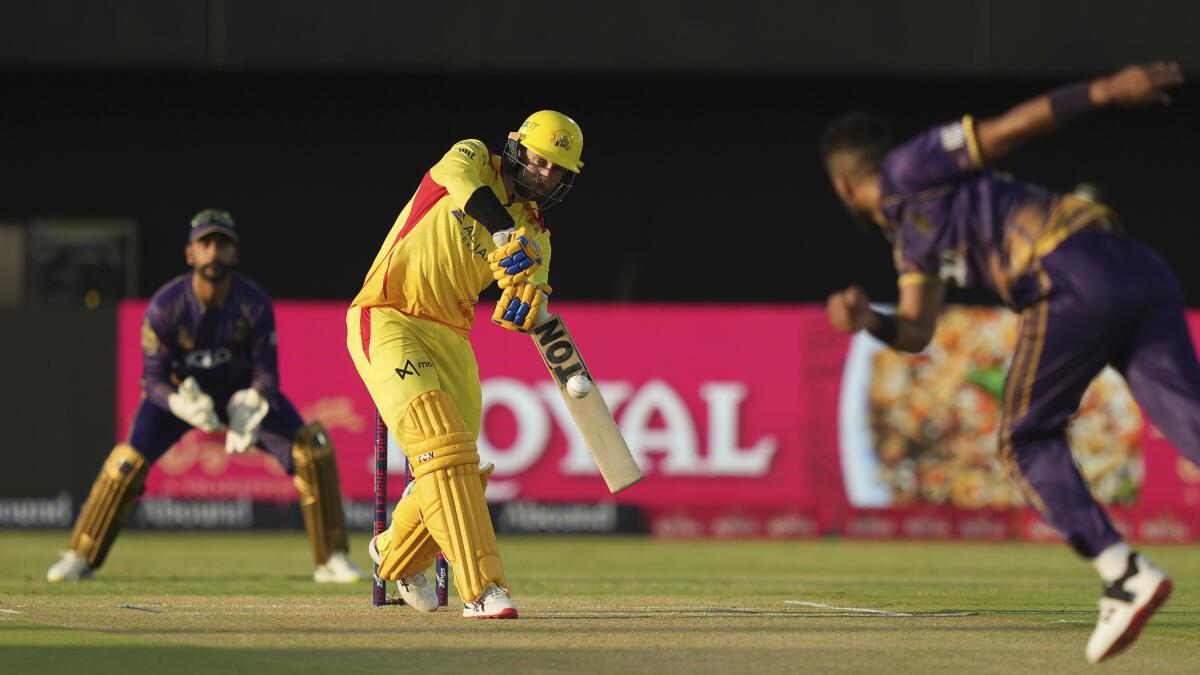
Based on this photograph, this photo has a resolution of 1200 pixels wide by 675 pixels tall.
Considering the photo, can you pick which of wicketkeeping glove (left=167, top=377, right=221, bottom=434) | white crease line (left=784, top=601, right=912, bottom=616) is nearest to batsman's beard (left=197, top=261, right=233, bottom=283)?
wicketkeeping glove (left=167, top=377, right=221, bottom=434)

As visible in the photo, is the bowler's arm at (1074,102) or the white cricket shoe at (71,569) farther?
the white cricket shoe at (71,569)

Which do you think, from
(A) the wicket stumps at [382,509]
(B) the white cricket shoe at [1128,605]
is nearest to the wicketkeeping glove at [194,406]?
(A) the wicket stumps at [382,509]

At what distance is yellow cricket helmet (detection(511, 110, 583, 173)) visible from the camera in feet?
26.8

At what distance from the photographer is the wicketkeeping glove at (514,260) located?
779 cm

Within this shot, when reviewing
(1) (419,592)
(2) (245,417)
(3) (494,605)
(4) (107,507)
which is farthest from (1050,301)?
(4) (107,507)

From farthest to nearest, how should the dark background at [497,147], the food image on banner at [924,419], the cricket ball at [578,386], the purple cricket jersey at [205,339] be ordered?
the dark background at [497,147]
the food image on banner at [924,419]
the purple cricket jersey at [205,339]
the cricket ball at [578,386]

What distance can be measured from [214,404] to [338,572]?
1.25 meters

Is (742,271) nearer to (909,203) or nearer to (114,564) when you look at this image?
(114,564)

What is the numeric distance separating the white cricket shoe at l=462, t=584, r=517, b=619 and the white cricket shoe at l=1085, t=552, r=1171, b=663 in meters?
2.46

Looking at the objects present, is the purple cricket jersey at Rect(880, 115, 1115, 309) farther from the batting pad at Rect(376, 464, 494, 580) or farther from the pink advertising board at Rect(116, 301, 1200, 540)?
the pink advertising board at Rect(116, 301, 1200, 540)

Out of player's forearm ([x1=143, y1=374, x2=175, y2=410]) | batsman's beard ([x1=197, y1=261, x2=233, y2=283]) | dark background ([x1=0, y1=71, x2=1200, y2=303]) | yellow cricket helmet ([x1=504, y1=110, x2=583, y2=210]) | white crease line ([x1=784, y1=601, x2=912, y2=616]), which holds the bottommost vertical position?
white crease line ([x1=784, y1=601, x2=912, y2=616])

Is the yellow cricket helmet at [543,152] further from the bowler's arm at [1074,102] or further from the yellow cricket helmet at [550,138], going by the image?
the bowler's arm at [1074,102]

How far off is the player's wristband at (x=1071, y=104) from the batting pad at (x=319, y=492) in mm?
6054

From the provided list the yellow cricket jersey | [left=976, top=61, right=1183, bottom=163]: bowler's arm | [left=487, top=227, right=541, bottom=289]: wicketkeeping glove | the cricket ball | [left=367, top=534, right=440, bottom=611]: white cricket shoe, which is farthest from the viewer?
[left=367, top=534, right=440, bottom=611]: white cricket shoe
